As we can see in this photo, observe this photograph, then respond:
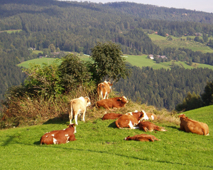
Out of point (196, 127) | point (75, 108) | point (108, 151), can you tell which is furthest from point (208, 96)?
point (108, 151)

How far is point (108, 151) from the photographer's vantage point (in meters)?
7.47

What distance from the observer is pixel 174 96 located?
414ft

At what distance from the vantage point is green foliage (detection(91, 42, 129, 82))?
646 inches

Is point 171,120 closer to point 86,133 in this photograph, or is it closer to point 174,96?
point 86,133

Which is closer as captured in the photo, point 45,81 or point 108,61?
point 45,81

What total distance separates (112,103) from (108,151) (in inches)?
228

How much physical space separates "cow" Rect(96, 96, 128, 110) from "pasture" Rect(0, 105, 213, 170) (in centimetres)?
287

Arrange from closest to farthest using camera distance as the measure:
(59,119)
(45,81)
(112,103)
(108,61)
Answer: (59,119), (112,103), (45,81), (108,61)

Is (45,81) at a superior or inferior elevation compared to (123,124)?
superior

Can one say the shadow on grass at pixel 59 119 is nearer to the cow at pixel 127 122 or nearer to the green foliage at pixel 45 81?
the green foliage at pixel 45 81

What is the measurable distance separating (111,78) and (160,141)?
9.62m

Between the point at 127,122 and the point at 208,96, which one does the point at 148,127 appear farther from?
the point at 208,96

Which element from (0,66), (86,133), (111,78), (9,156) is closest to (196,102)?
(111,78)

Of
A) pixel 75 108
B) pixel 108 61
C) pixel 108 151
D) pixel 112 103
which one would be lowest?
pixel 112 103
